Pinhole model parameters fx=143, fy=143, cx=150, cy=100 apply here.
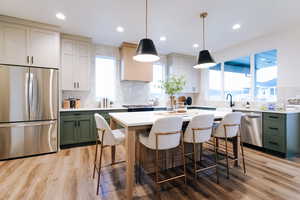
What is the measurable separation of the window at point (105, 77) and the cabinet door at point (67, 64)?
0.73m

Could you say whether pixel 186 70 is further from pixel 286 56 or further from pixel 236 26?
pixel 286 56

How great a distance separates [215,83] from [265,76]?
1544 mm

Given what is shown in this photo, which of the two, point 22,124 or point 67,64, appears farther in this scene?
point 67,64

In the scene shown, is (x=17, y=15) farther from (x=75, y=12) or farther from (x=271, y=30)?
(x=271, y=30)

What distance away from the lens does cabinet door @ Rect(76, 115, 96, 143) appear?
352 centimetres

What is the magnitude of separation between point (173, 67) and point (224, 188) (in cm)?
392

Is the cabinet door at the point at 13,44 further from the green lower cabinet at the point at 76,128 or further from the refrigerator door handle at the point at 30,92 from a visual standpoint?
the green lower cabinet at the point at 76,128

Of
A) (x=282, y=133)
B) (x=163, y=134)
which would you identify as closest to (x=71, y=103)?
(x=163, y=134)

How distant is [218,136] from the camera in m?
2.17

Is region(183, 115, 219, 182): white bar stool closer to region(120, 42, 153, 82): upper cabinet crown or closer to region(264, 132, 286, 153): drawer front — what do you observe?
region(264, 132, 286, 153): drawer front

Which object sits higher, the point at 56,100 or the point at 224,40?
the point at 224,40

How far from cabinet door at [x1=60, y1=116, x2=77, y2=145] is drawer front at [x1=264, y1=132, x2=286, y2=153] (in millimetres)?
4346

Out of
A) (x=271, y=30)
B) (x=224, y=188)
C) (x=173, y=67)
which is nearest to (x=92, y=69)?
(x=173, y=67)

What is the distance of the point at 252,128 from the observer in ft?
11.0
